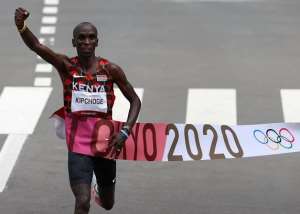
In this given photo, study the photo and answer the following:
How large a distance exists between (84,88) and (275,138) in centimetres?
258

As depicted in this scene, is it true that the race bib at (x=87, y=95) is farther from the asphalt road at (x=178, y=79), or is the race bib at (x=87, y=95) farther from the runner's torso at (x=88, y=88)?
the asphalt road at (x=178, y=79)

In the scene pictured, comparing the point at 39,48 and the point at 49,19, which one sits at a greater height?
the point at 49,19

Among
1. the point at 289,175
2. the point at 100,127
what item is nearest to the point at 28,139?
the point at 289,175

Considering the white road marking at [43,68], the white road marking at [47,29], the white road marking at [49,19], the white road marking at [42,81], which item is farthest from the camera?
the white road marking at [49,19]

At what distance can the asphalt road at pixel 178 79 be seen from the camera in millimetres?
13609

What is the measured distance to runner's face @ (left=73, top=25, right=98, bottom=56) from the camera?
10.8 metres

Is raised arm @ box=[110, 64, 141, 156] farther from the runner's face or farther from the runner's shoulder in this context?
the runner's face

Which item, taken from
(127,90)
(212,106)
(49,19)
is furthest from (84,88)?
(49,19)

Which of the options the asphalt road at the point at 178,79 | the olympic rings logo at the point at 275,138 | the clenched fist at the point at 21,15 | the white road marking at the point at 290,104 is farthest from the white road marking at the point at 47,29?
the clenched fist at the point at 21,15

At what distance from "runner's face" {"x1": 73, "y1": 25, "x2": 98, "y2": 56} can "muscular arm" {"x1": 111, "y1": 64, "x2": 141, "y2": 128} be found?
0.31 meters

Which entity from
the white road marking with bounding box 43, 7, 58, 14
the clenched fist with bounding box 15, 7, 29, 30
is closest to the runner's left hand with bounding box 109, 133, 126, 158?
the clenched fist with bounding box 15, 7, 29, 30

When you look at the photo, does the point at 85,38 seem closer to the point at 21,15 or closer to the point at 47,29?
the point at 21,15

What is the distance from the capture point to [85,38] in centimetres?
1077

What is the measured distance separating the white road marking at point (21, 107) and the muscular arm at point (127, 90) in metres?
5.62
